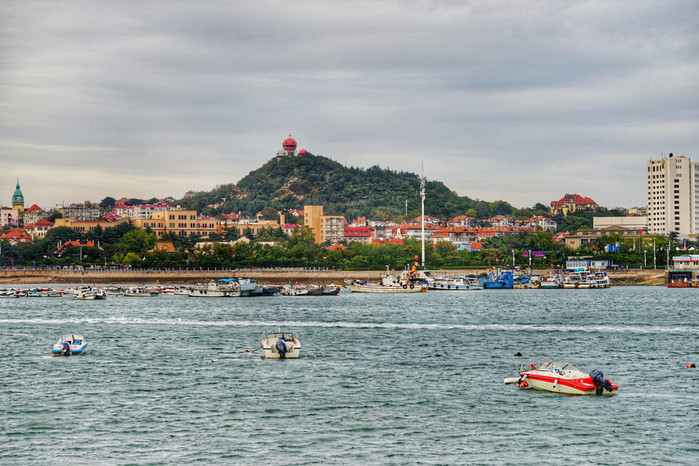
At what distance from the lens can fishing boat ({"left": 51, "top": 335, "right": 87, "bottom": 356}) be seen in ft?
148

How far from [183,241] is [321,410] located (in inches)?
6839

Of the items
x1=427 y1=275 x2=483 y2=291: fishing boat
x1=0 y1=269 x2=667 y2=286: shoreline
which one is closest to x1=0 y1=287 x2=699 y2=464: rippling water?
x1=427 y1=275 x2=483 y2=291: fishing boat

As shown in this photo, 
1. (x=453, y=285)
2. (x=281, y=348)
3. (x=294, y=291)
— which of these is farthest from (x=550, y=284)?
(x=281, y=348)

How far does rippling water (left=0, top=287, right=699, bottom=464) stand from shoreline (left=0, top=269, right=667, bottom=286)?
81584mm

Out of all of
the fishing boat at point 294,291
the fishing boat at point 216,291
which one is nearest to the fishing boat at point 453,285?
the fishing boat at point 294,291

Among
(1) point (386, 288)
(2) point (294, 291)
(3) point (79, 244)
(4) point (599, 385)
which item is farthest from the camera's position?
(3) point (79, 244)

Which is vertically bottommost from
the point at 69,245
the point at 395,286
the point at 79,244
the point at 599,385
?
the point at 599,385

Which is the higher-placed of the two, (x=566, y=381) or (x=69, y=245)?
(x=69, y=245)

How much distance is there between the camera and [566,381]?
32.9 meters

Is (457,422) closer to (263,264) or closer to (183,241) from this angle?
(263,264)

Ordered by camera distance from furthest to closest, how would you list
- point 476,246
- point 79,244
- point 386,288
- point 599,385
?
point 476,246
point 79,244
point 386,288
point 599,385

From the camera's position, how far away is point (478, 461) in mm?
23609

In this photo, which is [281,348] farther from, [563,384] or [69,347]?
[563,384]

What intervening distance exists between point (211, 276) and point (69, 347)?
10144 cm
